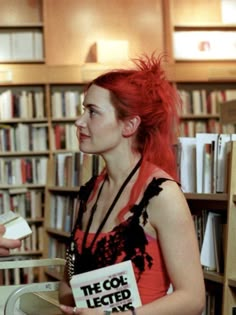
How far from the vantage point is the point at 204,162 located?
230cm

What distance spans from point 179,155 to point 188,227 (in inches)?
43.7

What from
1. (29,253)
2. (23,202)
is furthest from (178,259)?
(23,202)

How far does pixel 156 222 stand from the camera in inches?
52.7

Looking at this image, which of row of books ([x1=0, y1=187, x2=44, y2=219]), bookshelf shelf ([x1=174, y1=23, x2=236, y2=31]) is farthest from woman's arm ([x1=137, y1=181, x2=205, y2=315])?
bookshelf shelf ([x1=174, y1=23, x2=236, y2=31])

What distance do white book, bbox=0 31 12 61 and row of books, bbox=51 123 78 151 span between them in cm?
75

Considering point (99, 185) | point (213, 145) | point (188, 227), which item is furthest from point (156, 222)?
point (213, 145)

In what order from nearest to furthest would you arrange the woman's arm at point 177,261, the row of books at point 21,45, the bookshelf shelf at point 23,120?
the woman's arm at point 177,261
the bookshelf shelf at point 23,120
the row of books at point 21,45

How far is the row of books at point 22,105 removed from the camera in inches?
205

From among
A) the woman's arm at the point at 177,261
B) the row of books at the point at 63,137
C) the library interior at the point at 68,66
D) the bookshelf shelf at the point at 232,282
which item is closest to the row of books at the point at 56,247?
the library interior at the point at 68,66

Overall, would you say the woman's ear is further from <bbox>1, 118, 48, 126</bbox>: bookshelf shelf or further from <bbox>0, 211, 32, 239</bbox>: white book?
<bbox>1, 118, 48, 126</bbox>: bookshelf shelf

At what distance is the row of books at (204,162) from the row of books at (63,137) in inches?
116

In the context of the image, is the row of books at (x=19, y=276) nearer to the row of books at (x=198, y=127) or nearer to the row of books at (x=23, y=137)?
the row of books at (x=23, y=137)

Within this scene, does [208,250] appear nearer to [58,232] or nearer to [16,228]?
[16,228]

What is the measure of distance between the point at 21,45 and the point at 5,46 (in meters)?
0.14
